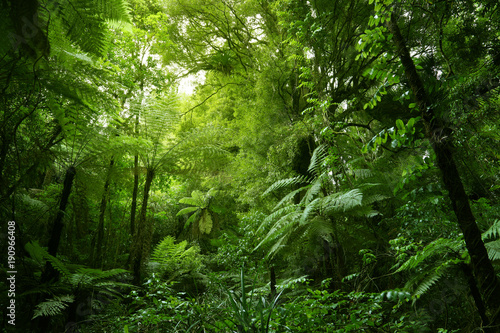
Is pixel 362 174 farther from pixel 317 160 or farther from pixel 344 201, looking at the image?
pixel 344 201

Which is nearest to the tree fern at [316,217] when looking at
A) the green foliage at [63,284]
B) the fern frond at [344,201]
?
the fern frond at [344,201]

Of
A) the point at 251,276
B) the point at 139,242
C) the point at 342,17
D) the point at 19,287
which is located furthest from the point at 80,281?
the point at 342,17

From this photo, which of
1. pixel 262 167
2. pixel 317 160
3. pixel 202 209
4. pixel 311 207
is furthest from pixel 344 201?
pixel 202 209

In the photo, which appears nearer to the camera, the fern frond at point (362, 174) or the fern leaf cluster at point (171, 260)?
the fern frond at point (362, 174)

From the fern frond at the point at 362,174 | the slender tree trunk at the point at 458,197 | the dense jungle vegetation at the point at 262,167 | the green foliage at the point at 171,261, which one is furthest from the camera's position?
the green foliage at the point at 171,261

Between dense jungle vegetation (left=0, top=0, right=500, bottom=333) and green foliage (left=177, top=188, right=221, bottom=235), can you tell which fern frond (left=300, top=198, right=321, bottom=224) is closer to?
dense jungle vegetation (left=0, top=0, right=500, bottom=333)

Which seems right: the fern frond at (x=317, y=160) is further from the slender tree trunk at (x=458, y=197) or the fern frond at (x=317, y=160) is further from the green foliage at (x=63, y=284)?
the green foliage at (x=63, y=284)

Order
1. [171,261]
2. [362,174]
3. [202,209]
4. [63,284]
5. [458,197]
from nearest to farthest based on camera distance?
[458,197]
[63,284]
[362,174]
[171,261]
[202,209]

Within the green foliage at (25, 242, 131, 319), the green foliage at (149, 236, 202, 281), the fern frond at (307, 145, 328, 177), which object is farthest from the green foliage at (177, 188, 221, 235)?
the green foliage at (25, 242, 131, 319)

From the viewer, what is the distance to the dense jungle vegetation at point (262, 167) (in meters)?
1.36

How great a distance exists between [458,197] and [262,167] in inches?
149

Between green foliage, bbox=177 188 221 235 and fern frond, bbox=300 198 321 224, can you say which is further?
green foliage, bbox=177 188 221 235

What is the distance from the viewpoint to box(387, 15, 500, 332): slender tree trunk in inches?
48.2

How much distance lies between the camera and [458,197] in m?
1.29
